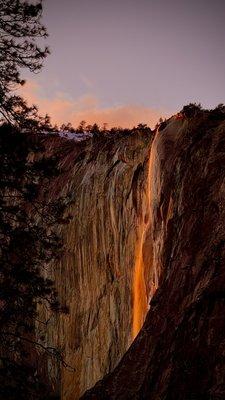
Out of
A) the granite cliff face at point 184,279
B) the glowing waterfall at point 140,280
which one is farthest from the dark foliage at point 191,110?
the glowing waterfall at point 140,280

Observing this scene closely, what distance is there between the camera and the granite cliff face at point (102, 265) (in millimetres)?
19141

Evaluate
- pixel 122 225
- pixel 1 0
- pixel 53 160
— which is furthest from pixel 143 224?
pixel 1 0

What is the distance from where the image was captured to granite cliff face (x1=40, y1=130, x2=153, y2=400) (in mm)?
19141

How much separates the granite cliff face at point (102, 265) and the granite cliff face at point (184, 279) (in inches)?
130

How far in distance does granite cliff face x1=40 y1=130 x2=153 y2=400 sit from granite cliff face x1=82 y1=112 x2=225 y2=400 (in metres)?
3.31

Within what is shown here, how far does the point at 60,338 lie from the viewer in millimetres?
24500

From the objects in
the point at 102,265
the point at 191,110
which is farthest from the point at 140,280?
→ the point at 191,110

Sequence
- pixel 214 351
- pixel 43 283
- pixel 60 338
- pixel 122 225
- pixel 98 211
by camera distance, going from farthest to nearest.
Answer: pixel 60 338 < pixel 98 211 < pixel 122 225 < pixel 43 283 < pixel 214 351

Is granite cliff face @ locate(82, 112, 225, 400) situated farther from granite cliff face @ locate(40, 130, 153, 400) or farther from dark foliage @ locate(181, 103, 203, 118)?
granite cliff face @ locate(40, 130, 153, 400)

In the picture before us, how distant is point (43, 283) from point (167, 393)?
3619 millimetres

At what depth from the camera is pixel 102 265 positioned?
71.4ft

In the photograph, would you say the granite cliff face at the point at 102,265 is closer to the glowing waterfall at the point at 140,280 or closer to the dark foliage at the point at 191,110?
the glowing waterfall at the point at 140,280

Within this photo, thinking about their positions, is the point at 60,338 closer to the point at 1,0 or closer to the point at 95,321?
the point at 95,321

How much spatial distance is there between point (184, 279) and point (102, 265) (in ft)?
40.7
